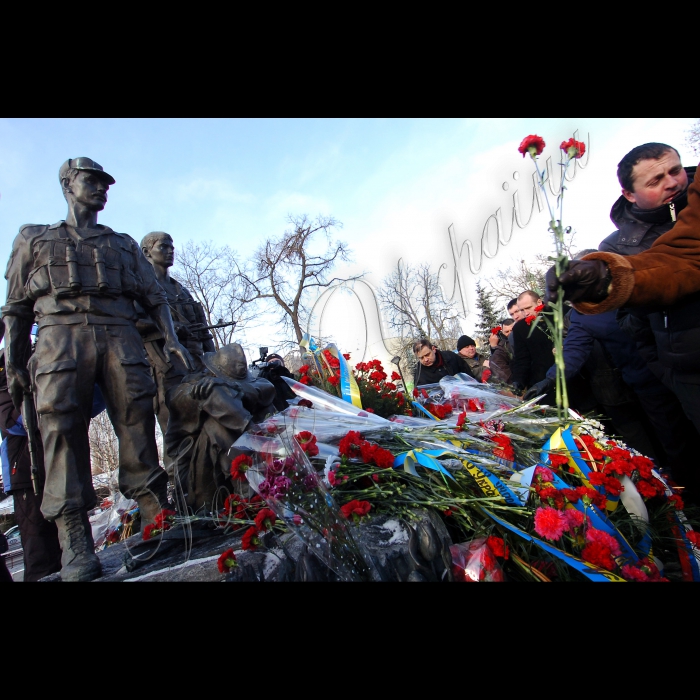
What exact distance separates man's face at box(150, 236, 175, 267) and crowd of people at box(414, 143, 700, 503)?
3.86 m

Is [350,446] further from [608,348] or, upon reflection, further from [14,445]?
[14,445]

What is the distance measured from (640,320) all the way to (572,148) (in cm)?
125

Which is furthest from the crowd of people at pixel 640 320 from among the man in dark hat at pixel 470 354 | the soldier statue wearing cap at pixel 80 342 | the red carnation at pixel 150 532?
the soldier statue wearing cap at pixel 80 342

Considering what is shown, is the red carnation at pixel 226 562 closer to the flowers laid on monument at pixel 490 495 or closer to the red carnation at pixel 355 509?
the flowers laid on monument at pixel 490 495

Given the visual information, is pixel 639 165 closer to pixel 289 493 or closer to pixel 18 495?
pixel 289 493

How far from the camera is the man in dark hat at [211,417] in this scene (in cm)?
366

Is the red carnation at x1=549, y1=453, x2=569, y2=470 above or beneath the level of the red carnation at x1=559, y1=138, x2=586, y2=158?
beneath

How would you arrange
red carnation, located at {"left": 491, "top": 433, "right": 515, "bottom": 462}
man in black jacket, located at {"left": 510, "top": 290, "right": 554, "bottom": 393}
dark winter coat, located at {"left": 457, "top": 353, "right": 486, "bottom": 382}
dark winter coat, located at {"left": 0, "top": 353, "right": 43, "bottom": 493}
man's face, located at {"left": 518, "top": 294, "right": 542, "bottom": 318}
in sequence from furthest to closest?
dark winter coat, located at {"left": 457, "top": 353, "right": 486, "bottom": 382}
dark winter coat, located at {"left": 0, "top": 353, "right": 43, "bottom": 493}
man in black jacket, located at {"left": 510, "top": 290, "right": 554, "bottom": 393}
man's face, located at {"left": 518, "top": 294, "right": 542, "bottom": 318}
red carnation, located at {"left": 491, "top": 433, "right": 515, "bottom": 462}

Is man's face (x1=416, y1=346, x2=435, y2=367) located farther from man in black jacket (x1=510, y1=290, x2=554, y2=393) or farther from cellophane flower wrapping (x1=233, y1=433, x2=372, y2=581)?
cellophane flower wrapping (x1=233, y1=433, x2=372, y2=581)

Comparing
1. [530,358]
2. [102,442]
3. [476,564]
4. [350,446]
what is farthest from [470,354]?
[102,442]

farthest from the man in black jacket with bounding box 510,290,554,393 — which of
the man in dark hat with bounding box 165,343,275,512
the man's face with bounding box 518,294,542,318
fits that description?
the man in dark hat with bounding box 165,343,275,512

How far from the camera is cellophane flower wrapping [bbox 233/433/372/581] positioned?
1.85 meters

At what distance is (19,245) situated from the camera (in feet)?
11.2

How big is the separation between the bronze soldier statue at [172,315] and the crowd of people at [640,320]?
→ 348 cm
